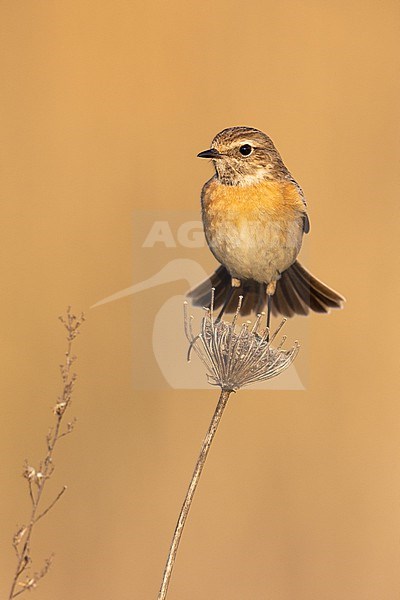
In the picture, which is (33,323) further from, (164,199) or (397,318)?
(397,318)

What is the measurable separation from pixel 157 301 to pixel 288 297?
1.08 meters

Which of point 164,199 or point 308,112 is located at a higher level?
point 308,112

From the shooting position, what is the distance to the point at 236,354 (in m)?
2.19

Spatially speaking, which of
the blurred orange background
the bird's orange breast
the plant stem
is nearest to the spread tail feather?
the bird's orange breast

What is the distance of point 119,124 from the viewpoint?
180 inches

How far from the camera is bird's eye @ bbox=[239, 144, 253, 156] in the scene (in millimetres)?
2812

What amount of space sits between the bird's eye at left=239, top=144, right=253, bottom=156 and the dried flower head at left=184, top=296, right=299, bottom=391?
0.73m

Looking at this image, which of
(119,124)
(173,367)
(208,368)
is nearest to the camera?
(208,368)

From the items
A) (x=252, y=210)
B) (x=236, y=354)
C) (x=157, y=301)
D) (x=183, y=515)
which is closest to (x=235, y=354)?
(x=236, y=354)

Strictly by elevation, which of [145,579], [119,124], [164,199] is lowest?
[145,579]

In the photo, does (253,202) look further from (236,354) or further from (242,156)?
(236,354)

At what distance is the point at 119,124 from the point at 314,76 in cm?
109

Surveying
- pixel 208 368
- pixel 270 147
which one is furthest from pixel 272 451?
pixel 208 368

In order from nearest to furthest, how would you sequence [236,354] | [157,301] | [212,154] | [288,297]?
[236,354], [212,154], [288,297], [157,301]
